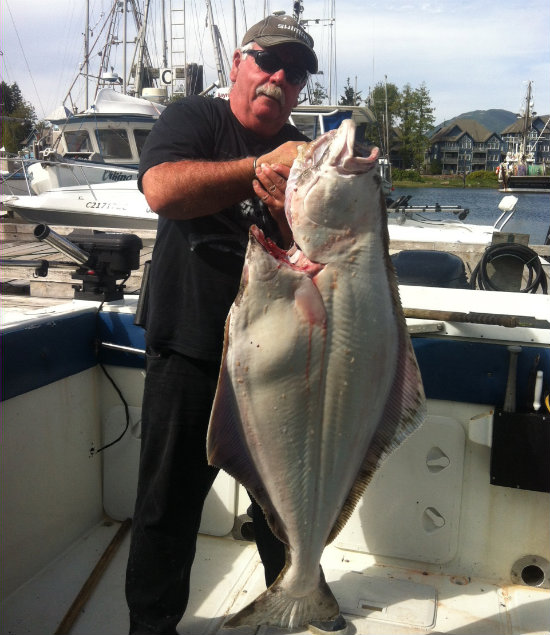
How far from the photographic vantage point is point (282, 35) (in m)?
1.88

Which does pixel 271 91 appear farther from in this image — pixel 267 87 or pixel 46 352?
pixel 46 352

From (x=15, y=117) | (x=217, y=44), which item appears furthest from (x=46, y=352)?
(x=15, y=117)

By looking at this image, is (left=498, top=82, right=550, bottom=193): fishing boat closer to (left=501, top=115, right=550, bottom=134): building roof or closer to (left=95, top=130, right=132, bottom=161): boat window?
(left=501, top=115, right=550, bottom=134): building roof

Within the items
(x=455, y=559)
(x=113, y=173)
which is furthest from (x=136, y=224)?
(x=455, y=559)

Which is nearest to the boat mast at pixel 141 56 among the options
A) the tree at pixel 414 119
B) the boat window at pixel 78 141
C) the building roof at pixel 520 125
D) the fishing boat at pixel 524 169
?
the boat window at pixel 78 141

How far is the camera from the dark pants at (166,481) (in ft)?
6.47

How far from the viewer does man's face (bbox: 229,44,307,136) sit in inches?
75.4

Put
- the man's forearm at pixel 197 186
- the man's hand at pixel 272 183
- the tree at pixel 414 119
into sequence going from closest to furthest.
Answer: the man's hand at pixel 272 183 < the man's forearm at pixel 197 186 < the tree at pixel 414 119

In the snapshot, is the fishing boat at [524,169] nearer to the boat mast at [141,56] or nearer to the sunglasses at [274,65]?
the boat mast at [141,56]

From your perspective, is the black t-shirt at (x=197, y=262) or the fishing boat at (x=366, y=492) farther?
the fishing boat at (x=366, y=492)

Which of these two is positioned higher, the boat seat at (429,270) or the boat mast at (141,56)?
the boat mast at (141,56)

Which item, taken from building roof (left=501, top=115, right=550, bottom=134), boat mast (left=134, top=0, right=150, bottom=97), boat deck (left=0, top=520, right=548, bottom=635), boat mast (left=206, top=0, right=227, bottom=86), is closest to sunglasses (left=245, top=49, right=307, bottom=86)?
boat deck (left=0, top=520, right=548, bottom=635)

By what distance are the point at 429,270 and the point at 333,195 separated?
188cm

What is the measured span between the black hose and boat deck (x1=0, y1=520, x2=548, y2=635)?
176 centimetres
